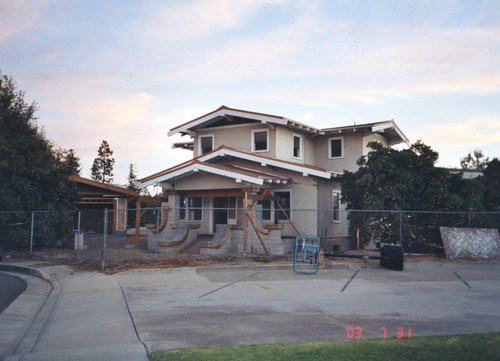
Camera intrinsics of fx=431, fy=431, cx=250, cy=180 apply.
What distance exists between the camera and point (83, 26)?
51.7 feet

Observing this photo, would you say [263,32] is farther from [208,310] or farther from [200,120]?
[208,310]

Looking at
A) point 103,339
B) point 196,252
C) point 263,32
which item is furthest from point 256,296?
point 263,32

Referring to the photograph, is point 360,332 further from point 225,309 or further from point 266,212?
point 266,212

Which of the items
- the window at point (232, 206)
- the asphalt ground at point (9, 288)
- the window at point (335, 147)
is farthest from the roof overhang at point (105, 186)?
the asphalt ground at point (9, 288)

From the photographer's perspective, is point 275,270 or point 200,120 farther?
point 200,120

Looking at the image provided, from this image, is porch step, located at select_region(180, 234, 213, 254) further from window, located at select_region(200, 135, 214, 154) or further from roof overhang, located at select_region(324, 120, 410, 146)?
roof overhang, located at select_region(324, 120, 410, 146)

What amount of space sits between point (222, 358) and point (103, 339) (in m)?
2.24

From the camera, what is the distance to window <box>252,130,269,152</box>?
2275 centimetres

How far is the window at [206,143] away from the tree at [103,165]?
4611 centimetres

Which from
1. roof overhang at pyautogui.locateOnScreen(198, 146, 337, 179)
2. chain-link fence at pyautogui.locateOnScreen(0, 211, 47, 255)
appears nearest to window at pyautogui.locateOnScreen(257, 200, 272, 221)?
roof overhang at pyautogui.locateOnScreen(198, 146, 337, 179)

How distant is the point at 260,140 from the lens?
23016 millimetres

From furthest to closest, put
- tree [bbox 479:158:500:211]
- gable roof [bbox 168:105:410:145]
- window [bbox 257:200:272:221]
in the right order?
gable roof [bbox 168:105:410:145] → tree [bbox 479:158:500:211] → window [bbox 257:200:272:221]

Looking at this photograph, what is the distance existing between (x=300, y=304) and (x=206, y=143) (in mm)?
16752

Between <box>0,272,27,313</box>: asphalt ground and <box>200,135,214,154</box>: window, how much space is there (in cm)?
1283
